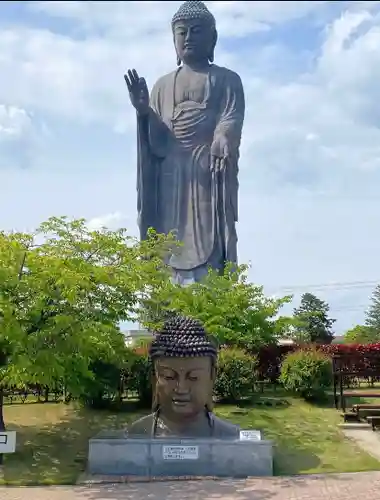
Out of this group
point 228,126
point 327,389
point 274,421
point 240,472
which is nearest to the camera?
point 240,472

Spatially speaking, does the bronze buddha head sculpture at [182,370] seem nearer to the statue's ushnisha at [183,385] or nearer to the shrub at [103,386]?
the statue's ushnisha at [183,385]

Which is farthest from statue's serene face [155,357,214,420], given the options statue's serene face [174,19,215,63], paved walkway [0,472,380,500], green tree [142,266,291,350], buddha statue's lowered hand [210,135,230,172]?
statue's serene face [174,19,215,63]

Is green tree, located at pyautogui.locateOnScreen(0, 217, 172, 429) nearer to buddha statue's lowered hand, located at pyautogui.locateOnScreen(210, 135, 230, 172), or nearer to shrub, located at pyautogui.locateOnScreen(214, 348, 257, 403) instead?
shrub, located at pyautogui.locateOnScreen(214, 348, 257, 403)

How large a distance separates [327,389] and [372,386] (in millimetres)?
2731

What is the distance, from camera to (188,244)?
68.7ft

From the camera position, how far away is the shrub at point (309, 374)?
13312 mm

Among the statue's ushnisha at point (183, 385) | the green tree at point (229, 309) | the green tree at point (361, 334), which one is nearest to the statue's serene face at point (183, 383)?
the statue's ushnisha at point (183, 385)

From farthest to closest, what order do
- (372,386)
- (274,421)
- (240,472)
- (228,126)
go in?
(228,126)
(372,386)
(274,421)
(240,472)

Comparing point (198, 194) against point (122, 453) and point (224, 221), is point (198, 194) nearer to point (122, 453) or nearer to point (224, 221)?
point (224, 221)

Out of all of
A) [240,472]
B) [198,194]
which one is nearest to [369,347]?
[198,194]

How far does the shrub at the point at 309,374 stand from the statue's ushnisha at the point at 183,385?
459 centimetres

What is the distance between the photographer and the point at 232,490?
7.84 m

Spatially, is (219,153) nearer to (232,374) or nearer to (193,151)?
(193,151)

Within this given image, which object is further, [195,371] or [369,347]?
[369,347]
